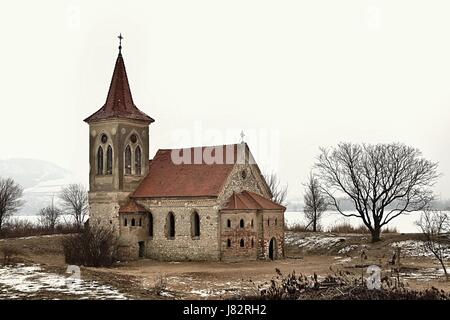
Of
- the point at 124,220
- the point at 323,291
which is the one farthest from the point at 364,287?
the point at 124,220

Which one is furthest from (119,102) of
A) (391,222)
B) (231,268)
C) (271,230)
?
(391,222)

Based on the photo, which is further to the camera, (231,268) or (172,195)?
(172,195)

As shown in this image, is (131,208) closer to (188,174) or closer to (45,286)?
(188,174)

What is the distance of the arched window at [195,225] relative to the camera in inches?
1642

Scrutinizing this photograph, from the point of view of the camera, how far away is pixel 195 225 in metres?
42.0

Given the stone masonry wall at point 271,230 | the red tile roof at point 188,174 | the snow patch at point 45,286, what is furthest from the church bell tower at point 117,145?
the snow patch at point 45,286

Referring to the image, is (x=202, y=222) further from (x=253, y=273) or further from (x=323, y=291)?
(x=323, y=291)

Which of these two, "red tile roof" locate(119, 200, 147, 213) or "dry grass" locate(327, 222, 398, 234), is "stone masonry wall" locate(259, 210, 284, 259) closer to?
"red tile roof" locate(119, 200, 147, 213)

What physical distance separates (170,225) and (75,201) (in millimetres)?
41975

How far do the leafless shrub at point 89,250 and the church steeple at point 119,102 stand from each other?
10053mm

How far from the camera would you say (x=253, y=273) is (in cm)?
3225

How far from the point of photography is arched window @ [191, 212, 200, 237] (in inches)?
1642

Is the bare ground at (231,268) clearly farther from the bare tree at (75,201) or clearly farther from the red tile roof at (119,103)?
the bare tree at (75,201)
